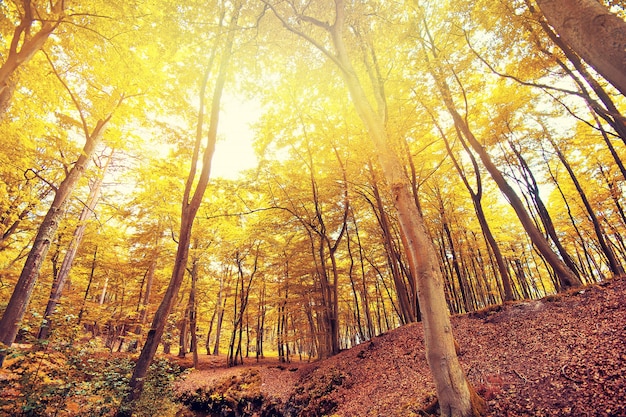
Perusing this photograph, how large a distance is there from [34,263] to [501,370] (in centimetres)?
1103

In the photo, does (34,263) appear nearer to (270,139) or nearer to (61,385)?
(61,385)

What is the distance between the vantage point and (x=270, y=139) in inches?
512

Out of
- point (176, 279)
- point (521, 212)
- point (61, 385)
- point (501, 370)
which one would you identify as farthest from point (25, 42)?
point (521, 212)

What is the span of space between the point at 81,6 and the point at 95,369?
8343 mm

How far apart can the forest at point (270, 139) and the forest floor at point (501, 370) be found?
16.6 inches

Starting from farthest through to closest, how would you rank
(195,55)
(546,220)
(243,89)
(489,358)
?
(546,220), (243,89), (195,55), (489,358)

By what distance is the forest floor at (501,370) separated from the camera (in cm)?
362

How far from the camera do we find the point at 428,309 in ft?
11.6

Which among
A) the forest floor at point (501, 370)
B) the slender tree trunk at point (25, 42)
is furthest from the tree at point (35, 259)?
the forest floor at point (501, 370)

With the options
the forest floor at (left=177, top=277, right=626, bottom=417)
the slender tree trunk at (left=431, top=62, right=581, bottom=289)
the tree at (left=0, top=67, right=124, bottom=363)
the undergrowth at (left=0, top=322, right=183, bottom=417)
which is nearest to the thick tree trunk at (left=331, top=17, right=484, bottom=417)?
the forest floor at (left=177, top=277, right=626, bottom=417)

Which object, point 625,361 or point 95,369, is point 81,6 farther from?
point 625,361

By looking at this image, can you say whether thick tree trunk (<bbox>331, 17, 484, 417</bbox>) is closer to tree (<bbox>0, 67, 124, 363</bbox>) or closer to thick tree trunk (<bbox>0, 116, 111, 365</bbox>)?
tree (<bbox>0, 67, 124, 363</bbox>)

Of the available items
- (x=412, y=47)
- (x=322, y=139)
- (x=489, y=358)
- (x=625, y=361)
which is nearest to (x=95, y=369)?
(x=489, y=358)

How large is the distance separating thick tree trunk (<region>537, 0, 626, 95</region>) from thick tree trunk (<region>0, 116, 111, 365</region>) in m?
9.87
